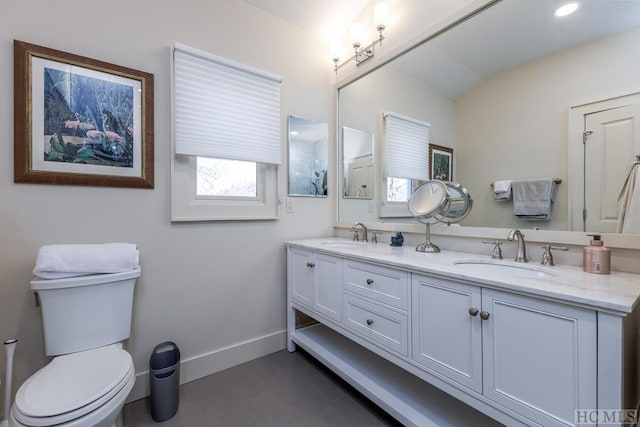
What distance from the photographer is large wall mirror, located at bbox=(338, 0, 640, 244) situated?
117 centimetres

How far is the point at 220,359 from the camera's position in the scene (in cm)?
194

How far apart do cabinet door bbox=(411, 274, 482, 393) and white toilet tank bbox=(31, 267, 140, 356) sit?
1.45 metres

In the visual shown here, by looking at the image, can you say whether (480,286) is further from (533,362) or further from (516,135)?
→ (516,135)

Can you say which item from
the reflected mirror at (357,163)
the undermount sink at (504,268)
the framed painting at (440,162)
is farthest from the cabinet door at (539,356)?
the reflected mirror at (357,163)

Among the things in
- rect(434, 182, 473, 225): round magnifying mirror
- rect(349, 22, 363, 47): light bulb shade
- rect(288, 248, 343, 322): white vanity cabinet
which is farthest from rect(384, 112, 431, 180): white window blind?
rect(288, 248, 343, 322): white vanity cabinet

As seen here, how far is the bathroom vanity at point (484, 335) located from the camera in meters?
0.80

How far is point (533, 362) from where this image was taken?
907 millimetres

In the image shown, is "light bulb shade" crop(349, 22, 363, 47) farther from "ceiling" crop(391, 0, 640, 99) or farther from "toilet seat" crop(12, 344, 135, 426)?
"toilet seat" crop(12, 344, 135, 426)

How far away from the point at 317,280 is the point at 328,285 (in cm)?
12

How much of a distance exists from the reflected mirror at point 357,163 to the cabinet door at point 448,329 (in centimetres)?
123

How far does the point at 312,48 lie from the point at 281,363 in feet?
8.42

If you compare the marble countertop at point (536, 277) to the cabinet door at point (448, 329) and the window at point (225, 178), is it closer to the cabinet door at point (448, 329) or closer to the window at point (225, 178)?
the cabinet door at point (448, 329)

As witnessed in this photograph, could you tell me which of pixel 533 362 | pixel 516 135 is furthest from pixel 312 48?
pixel 533 362

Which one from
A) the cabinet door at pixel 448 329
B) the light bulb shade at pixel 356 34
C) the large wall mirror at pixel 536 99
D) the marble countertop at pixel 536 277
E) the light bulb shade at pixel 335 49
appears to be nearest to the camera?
the marble countertop at pixel 536 277
